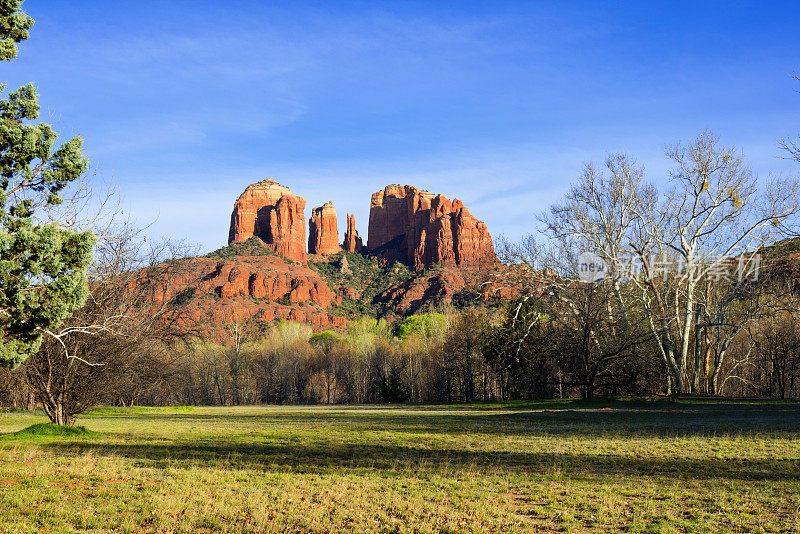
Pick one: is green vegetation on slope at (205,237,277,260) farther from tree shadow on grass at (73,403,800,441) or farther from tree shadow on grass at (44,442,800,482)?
tree shadow on grass at (44,442,800,482)

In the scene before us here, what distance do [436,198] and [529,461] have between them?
582 ft

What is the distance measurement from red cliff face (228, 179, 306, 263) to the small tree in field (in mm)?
150141

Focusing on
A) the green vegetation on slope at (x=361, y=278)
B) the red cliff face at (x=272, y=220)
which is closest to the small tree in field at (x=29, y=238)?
the green vegetation on slope at (x=361, y=278)

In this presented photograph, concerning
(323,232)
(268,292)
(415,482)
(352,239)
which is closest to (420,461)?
(415,482)

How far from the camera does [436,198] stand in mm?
187000

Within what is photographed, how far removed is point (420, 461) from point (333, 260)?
15898 cm

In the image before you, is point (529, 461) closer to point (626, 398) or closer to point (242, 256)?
point (626, 398)

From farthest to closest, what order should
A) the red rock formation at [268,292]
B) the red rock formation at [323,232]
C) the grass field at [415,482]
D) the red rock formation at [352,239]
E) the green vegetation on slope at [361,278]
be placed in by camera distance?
1. the red rock formation at [352,239]
2. the red rock formation at [323,232]
3. the green vegetation on slope at [361,278]
4. the red rock formation at [268,292]
5. the grass field at [415,482]

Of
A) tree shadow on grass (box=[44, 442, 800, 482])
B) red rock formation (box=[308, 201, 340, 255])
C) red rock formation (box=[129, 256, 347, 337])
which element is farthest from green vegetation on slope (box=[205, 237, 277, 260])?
tree shadow on grass (box=[44, 442, 800, 482])

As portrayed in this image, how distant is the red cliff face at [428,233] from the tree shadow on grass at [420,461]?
132 metres

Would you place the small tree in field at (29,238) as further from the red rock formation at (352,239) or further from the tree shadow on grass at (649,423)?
the red rock formation at (352,239)

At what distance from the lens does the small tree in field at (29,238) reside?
1005 centimetres

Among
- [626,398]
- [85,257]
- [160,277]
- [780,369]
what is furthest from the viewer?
[780,369]

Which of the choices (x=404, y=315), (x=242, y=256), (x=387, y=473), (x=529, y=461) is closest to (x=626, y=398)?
(x=529, y=461)
